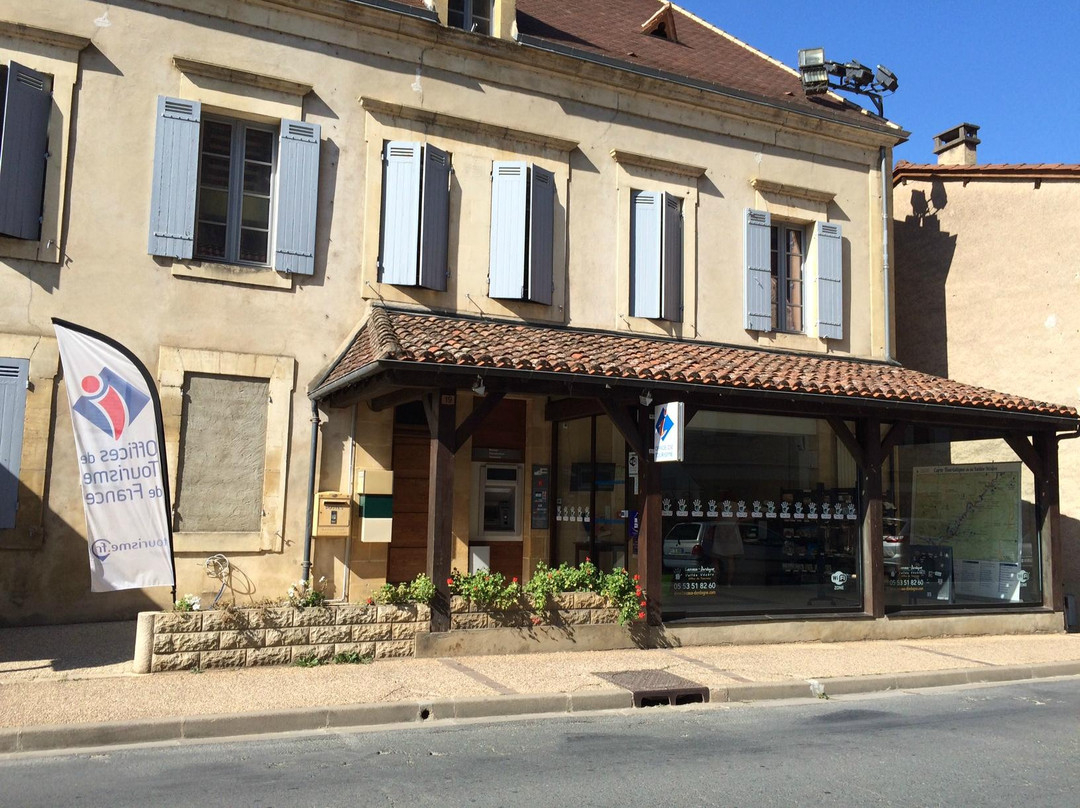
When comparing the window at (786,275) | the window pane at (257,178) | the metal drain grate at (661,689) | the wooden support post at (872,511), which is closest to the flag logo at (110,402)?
the window pane at (257,178)

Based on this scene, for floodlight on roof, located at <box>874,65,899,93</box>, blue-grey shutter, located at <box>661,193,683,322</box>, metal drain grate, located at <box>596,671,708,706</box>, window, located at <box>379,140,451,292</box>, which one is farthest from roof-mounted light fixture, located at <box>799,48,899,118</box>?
metal drain grate, located at <box>596,671,708,706</box>

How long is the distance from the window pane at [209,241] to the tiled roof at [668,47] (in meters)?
4.08

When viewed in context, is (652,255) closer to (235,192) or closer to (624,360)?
(624,360)

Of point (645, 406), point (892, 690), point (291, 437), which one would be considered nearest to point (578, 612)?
point (645, 406)

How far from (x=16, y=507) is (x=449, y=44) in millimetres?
7399

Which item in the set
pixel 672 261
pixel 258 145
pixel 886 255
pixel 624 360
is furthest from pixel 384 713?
pixel 886 255

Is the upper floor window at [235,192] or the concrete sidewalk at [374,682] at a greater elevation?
the upper floor window at [235,192]

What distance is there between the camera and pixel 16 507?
9.24 m

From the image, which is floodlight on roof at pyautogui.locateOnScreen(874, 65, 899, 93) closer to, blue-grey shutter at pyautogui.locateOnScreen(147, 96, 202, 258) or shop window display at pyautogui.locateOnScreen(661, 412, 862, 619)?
shop window display at pyautogui.locateOnScreen(661, 412, 862, 619)

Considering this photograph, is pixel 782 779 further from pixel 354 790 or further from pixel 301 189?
pixel 301 189

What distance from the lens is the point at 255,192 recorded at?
10938 millimetres

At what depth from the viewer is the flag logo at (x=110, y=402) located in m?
7.95

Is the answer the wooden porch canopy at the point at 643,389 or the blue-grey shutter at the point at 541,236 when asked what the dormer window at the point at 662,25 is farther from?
the wooden porch canopy at the point at 643,389

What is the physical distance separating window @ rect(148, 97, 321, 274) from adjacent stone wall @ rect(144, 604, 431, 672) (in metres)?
4.28
